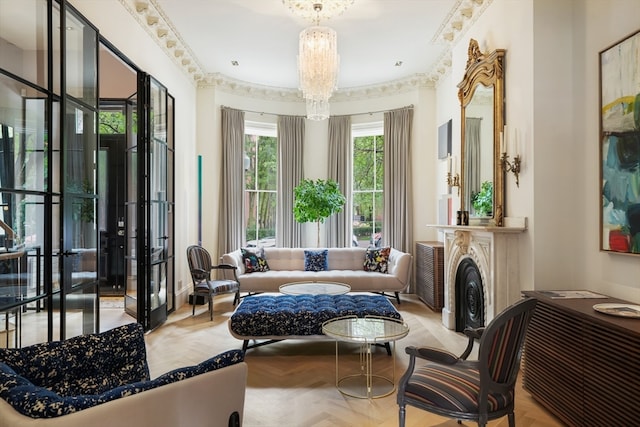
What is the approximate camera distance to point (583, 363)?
2.38 metres

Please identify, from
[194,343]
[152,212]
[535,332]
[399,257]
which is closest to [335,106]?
[399,257]

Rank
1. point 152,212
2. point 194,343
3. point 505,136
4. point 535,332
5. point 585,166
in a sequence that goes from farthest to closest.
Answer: point 152,212 → point 194,343 → point 505,136 → point 585,166 → point 535,332

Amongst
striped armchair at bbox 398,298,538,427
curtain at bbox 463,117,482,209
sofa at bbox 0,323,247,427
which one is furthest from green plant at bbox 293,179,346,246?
sofa at bbox 0,323,247,427

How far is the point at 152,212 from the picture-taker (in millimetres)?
4719

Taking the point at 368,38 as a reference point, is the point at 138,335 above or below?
below

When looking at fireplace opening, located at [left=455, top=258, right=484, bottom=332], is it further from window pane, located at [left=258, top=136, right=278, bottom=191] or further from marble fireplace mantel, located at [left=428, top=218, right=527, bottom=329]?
window pane, located at [left=258, top=136, right=278, bottom=191]

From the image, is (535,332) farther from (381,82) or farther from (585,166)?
(381,82)

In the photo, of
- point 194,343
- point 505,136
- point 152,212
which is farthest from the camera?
point 152,212

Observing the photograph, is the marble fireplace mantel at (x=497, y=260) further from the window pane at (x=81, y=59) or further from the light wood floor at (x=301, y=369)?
the window pane at (x=81, y=59)

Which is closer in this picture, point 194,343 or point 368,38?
point 194,343

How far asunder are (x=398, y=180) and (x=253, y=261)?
9.10ft

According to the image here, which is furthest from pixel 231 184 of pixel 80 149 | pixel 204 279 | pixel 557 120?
pixel 557 120

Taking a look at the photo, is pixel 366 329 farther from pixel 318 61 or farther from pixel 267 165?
Result: pixel 267 165

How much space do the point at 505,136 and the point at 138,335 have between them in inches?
133
